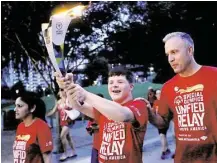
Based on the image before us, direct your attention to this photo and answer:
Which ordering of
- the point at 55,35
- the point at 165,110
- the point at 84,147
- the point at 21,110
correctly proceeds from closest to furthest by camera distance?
the point at 55,35 < the point at 165,110 < the point at 21,110 < the point at 84,147

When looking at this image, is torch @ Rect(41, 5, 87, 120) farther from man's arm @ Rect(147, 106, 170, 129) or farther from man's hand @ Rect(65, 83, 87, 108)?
man's arm @ Rect(147, 106, 170, 129)

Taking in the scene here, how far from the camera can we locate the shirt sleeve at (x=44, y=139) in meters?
3.65

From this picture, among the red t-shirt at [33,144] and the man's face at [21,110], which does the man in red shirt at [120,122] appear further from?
the man's face at [21,110]

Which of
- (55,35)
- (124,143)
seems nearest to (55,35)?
(55,35)

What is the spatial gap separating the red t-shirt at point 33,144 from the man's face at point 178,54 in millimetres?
1504

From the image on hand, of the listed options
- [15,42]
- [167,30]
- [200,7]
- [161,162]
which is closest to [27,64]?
[15,42]

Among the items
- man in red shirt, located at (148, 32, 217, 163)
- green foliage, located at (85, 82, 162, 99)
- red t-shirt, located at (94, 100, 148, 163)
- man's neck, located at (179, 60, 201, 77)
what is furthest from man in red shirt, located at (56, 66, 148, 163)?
green foliage, located at (85, 82, 162, 99)

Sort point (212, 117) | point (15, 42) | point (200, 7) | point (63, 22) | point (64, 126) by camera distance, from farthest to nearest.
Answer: point (200, 7) → point (15, 42) → point (64, 126) → point (212, 117) → point (63, 22)

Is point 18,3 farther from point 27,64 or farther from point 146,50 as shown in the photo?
point 146,50

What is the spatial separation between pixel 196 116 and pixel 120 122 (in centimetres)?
55

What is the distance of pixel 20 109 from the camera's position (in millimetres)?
3996

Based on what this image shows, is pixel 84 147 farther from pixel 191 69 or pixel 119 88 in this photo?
pixel 191 69

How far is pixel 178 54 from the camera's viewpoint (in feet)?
9.30

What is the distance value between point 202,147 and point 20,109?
1997mm
